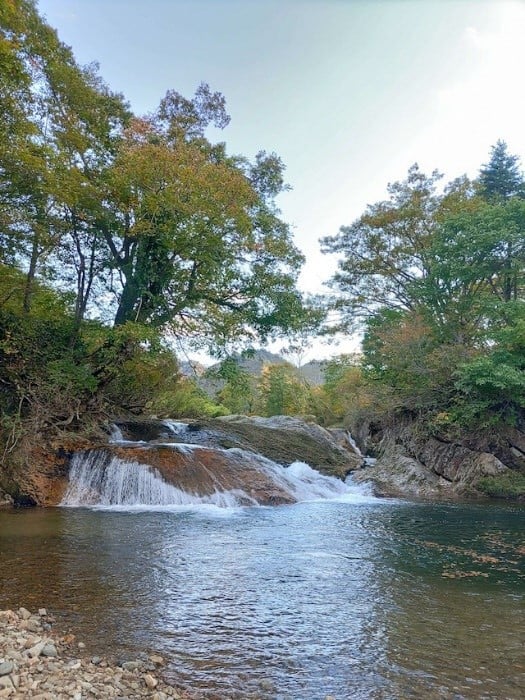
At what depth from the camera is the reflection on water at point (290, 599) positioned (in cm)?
349

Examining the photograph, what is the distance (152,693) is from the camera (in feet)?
10.2

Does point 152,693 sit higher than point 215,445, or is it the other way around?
point 215,445

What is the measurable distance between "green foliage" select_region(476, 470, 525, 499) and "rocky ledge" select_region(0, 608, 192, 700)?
43.8 ft

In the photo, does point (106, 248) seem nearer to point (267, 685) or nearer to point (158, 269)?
point (158, 269)

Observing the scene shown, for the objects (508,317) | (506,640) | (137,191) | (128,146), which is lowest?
(506,640)

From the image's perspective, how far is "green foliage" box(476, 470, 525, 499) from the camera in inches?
546

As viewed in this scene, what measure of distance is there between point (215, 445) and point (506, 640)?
39.9ft

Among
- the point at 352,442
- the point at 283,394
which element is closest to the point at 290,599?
the point at 352,442

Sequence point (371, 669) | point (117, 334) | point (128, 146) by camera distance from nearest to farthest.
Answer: point (371, 669), point (117, 334), point (128, 146)

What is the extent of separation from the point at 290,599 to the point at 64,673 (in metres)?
2.50

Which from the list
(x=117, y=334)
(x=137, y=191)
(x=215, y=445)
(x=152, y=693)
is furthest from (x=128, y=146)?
(x=152, y=693)

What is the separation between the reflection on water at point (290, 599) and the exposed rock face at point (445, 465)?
20.8 ft

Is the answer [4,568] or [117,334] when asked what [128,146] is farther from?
[4,568]

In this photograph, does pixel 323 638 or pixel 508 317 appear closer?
pixel 323 638
